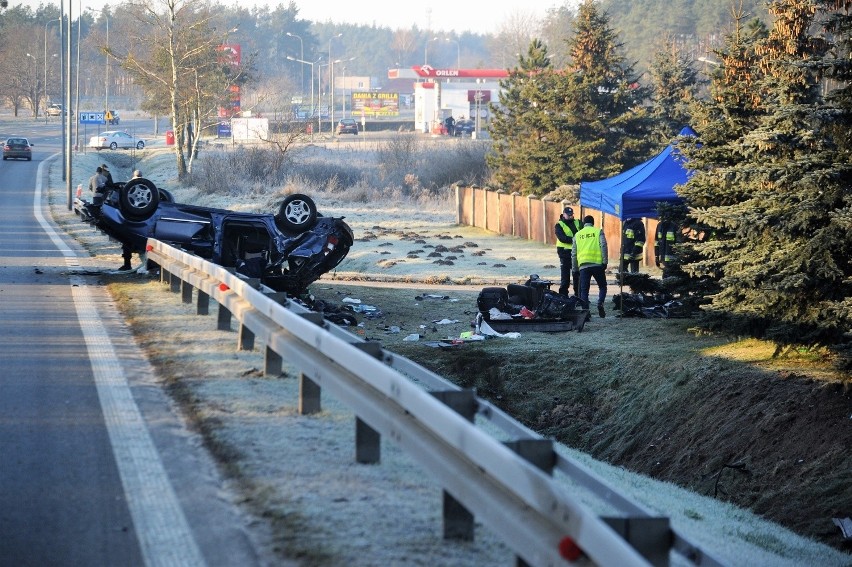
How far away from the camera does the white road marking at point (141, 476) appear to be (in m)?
5.30

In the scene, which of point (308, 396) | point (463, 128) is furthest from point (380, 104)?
point (308, 396)

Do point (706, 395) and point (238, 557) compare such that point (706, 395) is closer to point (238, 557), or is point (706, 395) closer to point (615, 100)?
point (238, 557)

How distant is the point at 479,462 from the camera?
4.71 metres

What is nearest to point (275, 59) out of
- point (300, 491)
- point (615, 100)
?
point (615, 100)

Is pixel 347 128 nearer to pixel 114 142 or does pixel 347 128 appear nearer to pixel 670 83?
pixel 114 142

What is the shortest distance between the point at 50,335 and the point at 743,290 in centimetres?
883

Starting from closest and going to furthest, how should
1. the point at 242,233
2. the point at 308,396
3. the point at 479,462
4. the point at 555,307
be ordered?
1. the point at 479,462
2. the point at 308,396
3. the point at 242,233
4. the point at 555,307

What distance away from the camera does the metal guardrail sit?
4145 millimetres

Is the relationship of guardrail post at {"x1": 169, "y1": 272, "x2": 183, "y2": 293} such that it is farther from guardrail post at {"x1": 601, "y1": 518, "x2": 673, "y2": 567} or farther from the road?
guardrail post at {"x1": 601, "y1": 518, "x2": 673, "y2": 567}

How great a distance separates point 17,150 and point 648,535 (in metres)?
77.2

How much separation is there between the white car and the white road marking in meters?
76.6

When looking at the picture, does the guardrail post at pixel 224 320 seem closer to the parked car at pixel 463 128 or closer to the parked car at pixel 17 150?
the parked car at pixel 17 150

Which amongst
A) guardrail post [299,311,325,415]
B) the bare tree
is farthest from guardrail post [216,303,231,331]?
the bare tree

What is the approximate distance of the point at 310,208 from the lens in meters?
18.3
